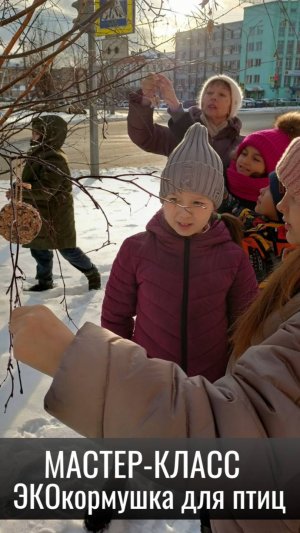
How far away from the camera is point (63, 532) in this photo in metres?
1.72

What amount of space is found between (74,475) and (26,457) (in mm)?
287

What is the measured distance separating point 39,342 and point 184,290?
3.29 ft

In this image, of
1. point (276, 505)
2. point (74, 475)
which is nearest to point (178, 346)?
point (74, 475)

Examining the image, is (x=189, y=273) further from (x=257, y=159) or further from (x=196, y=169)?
(x=257, y=159)

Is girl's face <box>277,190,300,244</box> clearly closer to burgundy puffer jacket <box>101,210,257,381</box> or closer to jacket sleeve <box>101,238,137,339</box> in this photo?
burgundy puffer jacket <box>101,210,257,381</box>

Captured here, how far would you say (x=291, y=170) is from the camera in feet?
3.81

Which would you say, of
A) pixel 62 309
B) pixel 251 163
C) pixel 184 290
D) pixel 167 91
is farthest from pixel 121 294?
pixel 62 309

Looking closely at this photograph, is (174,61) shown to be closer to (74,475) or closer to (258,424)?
(258,424)

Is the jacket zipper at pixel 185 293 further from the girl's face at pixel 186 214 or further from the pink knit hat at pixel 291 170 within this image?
the pink knit hat at pixel 291 170

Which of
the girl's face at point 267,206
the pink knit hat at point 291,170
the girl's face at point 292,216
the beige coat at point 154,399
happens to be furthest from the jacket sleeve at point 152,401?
the girl's face at point 267,206

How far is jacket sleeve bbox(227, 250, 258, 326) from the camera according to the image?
1.75m

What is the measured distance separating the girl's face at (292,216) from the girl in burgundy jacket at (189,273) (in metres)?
0.54

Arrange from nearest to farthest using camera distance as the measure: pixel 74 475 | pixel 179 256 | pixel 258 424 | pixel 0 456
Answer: pixel 258 424
pixel 179 256
pixel 74 475
pixel 0 456

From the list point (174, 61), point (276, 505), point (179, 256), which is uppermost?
point (174, 61)
